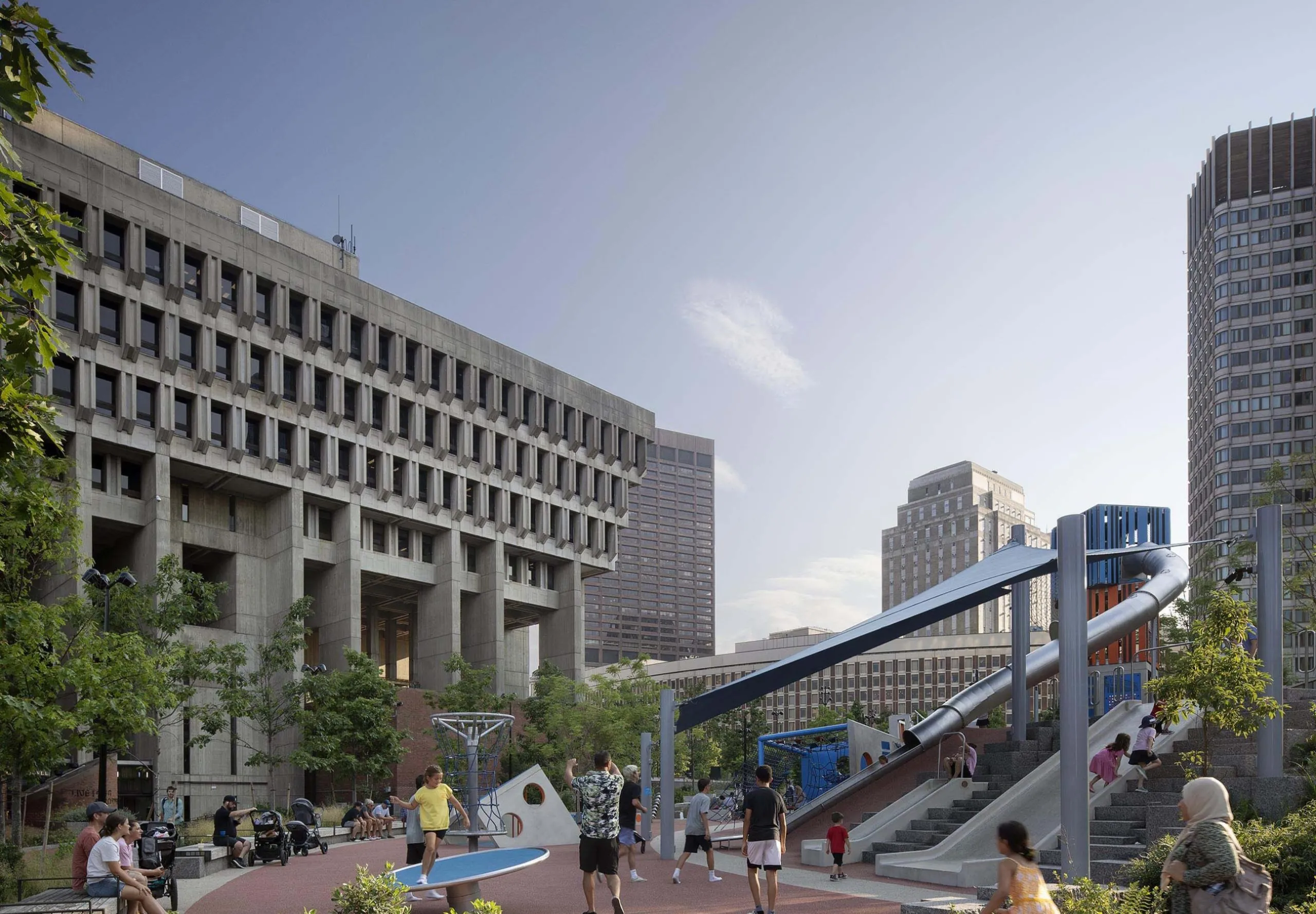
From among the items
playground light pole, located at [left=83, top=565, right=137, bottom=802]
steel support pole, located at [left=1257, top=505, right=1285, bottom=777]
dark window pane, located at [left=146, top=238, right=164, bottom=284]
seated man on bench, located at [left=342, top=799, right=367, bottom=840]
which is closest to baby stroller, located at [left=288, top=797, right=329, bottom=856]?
playground light pole, located at [left=83, top=565, right=137, bottom=802]

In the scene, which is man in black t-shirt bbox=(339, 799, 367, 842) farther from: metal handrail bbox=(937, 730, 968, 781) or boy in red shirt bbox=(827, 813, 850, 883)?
boy in red shirt bbox=(827, 813, 850, 883)

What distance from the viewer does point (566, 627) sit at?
236ft

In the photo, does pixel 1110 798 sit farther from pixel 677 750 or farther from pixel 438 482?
pixel 677 750

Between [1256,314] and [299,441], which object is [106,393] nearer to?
[299,441]

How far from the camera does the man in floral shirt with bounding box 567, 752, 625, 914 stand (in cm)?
1366

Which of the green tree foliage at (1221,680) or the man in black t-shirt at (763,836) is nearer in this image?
the man in black t-shirt at (763,836)

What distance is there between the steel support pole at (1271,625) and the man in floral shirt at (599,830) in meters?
10.4

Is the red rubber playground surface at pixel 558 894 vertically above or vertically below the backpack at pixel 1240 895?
below

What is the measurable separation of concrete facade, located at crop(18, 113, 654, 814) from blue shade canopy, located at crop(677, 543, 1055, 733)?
31.7 m

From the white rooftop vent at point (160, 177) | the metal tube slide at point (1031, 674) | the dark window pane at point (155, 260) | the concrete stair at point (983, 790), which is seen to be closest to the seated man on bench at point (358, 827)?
the metal tube slide at point (1031, 674)

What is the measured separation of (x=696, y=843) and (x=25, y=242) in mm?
14694

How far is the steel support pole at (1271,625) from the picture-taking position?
18266mm

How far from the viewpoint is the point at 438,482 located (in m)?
63.8

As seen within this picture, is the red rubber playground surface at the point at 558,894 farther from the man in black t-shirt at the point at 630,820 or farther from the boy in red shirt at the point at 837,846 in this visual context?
the boy in red shirt at the point at 837,846
